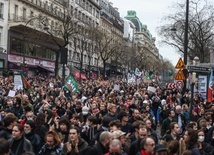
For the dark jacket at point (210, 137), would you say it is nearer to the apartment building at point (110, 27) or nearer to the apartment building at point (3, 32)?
the apartment building at point (3, 32)

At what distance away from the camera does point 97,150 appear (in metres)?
6.50

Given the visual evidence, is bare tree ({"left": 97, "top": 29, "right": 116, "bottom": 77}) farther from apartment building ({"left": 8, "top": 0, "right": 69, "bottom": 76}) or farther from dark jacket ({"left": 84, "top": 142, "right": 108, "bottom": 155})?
dark jacket ({"left": 84, "top": 142, "right": 108, "bottom": 155})

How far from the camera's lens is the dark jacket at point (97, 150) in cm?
646

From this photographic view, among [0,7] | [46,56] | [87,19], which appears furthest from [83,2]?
[0,7]

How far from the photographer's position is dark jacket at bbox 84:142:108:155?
21.2 feet

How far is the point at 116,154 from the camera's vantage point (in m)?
5.99

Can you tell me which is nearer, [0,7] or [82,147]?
[82,147]

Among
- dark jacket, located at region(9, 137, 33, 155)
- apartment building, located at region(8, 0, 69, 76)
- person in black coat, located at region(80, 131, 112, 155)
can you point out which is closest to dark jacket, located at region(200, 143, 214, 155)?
person in black coat, located at region(80, 131, 112, 155)

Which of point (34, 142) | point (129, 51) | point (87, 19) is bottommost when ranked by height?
point (34, 142)

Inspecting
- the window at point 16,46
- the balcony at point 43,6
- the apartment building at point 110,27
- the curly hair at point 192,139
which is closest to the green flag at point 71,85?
the curly hair at point 192,139

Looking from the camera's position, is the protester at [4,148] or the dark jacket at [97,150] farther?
the dark jacket at [97,150]

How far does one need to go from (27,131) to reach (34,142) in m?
0.26

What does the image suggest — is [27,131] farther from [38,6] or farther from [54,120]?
[38,6]

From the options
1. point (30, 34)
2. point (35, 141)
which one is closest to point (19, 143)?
point (35, 141)
